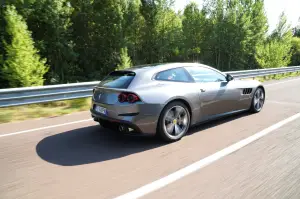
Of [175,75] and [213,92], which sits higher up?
[175,75]

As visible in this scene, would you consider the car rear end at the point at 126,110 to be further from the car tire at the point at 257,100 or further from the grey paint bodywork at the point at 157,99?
the car tire at the point at 257,100

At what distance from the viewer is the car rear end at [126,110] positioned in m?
3.98

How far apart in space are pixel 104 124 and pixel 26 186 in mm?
1779

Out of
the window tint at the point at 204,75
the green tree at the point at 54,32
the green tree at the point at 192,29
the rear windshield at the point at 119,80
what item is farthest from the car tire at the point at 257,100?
the green tree at the point at 192,29

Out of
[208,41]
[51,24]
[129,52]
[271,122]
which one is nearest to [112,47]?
[129,52]

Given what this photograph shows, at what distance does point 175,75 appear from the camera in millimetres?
4707

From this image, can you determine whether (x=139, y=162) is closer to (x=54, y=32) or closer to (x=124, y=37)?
(x=54, y=32)

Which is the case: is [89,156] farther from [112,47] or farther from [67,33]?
[112,47]

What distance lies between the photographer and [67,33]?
28.5 metres

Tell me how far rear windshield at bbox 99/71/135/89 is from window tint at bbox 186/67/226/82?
1271mm

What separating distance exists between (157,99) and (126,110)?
0.56 meters

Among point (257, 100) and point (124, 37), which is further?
point (124, 37)

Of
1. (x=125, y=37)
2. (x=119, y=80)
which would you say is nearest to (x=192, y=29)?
(x=125, y=37)

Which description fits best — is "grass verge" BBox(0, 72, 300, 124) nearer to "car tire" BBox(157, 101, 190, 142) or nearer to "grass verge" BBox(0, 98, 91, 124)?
"grass verge" BBox(0, 98, 91, 124)
